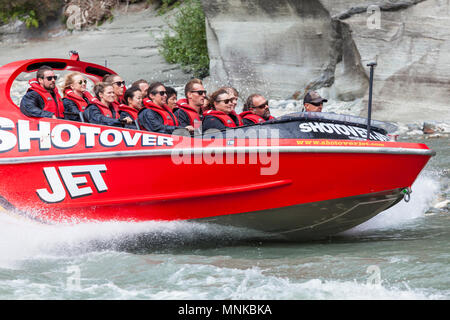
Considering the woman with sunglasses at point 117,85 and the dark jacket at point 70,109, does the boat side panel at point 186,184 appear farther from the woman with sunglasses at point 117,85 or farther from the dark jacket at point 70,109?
the woman with sunglasses at point 117,85

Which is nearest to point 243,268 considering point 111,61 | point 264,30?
point 264,30

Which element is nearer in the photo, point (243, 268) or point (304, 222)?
point (243, 268)

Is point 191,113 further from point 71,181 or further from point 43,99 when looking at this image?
point 43,99

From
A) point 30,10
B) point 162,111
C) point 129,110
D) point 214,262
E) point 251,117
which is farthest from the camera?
point 30,10

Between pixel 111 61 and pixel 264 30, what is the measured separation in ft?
18.9

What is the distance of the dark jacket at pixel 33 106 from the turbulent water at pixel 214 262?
0.94m

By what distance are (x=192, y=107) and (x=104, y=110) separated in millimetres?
814

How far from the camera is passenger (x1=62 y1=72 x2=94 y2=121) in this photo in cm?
610

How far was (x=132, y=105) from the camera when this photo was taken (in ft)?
20.1

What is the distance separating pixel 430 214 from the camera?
680 cm

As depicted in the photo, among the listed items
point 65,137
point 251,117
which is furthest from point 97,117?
point 251,117

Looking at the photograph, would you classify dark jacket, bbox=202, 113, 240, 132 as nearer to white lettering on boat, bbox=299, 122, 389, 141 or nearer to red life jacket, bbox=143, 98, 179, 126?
red life jacket, bbox=143, 98, 179, 126
